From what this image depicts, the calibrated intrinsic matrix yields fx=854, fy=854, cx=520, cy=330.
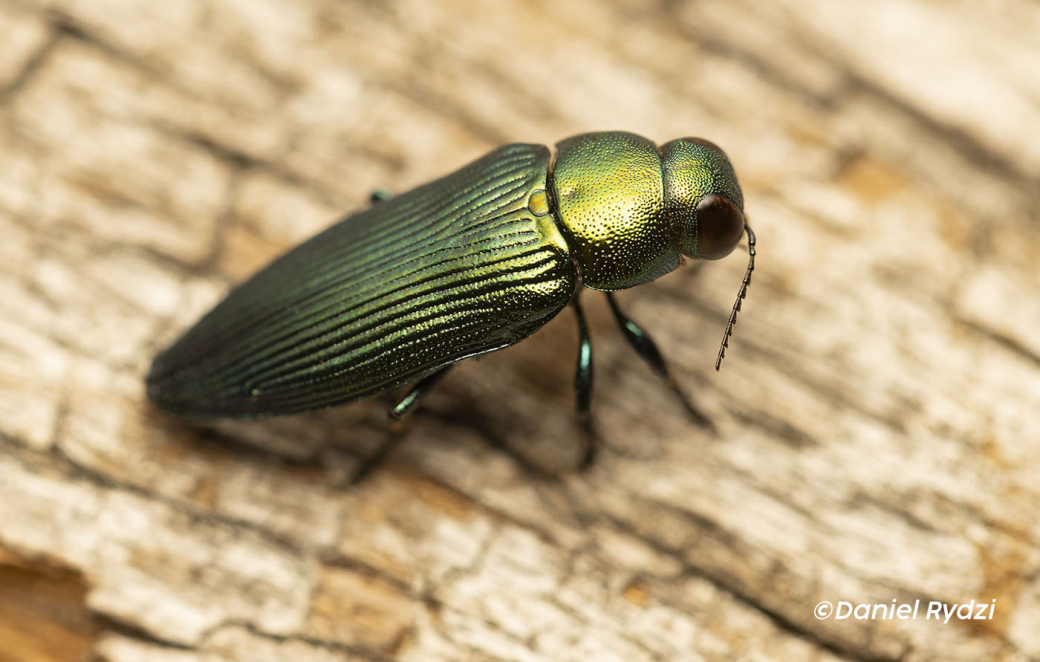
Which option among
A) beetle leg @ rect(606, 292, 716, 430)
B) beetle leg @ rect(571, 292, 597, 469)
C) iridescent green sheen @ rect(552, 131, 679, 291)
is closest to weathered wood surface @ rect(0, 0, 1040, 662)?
beetle leg @ rect(571, 292, 597, 469)

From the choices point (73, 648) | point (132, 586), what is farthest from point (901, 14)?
point (73, 648)

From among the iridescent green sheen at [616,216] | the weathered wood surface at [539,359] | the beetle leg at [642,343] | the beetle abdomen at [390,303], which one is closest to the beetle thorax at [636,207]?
the iridescent green sheen at [616,216]

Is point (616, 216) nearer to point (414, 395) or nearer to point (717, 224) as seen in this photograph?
point (717, 224)

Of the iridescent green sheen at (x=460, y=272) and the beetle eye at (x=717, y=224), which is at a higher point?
the beetle eye at (x=717, y=224)

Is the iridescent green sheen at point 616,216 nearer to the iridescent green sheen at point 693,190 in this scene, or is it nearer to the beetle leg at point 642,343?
the iridescent green sheen at point 693,190

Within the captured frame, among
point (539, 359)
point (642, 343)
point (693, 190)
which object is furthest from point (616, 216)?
point (539, 359)

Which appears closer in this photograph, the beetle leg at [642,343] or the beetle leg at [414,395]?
the beetle leg at [414,395]
